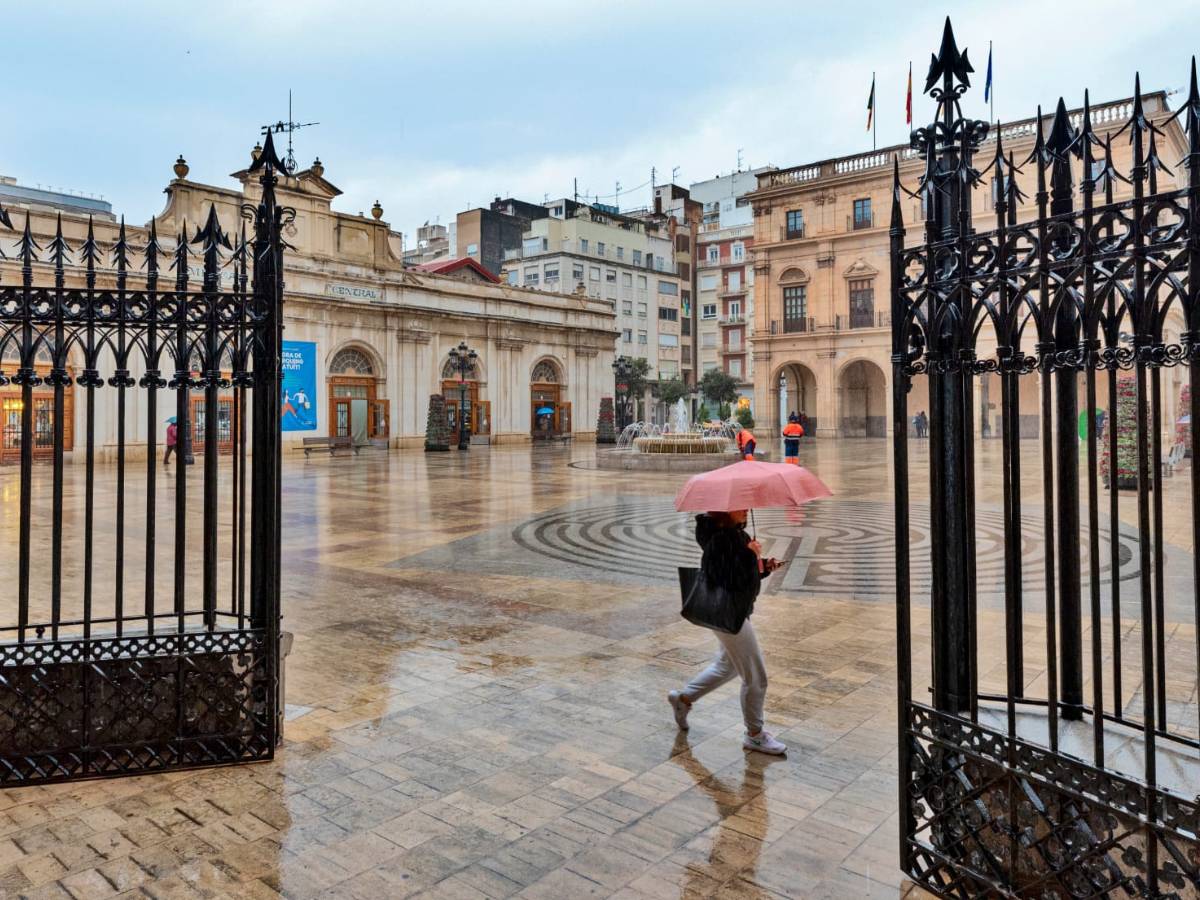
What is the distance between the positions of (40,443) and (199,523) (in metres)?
16.2

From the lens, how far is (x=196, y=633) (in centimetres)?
408

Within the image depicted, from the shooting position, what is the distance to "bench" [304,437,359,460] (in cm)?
2958

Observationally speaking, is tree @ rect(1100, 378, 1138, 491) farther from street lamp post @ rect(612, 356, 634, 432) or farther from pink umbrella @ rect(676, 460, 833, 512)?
street lamp post @ rect(612, 356, 634, 432)

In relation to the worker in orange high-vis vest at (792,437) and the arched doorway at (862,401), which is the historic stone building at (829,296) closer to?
the arched doorway at (862,401)

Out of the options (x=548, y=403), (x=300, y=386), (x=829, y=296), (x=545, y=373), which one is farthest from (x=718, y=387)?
(x=300, y=386)

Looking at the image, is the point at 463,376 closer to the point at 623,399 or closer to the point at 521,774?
the point at 623,399

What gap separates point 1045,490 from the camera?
8.57ft

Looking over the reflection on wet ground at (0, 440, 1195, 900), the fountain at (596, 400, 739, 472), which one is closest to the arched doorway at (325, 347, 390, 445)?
the fountain at (596, 400, 739, 472)

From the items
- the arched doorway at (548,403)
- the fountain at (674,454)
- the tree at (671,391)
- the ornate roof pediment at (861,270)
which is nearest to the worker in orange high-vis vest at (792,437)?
the fountain at (674,454)

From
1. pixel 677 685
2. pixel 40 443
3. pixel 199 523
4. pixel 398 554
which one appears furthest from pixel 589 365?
pixel 677 685

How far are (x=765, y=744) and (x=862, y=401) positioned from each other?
4164 cm

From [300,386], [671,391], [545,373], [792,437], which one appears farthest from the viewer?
[671,391]

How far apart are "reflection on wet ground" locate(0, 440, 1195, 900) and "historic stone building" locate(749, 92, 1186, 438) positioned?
34.7 m

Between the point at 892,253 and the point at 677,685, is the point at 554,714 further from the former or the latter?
the point at 892,253
